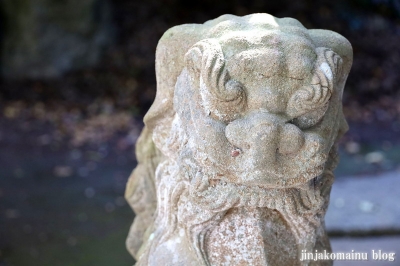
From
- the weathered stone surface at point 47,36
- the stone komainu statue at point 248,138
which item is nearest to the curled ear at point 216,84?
the stone komainu statue at point 248,138

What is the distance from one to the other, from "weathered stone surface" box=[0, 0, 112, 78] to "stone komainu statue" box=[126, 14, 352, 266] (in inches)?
206

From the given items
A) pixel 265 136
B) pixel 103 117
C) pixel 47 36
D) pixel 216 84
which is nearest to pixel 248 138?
pixel 265 136

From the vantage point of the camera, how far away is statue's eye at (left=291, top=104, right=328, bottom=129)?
1.39 m

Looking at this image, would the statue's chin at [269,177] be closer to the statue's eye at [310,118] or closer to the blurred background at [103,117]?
the statue's eye at [310,118]

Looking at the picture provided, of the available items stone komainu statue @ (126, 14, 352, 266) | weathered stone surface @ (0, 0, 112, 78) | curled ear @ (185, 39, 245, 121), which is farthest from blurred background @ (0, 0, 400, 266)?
curled ear @ (185, 39, 245, 121)

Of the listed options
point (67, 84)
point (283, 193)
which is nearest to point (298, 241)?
point (283, 193)

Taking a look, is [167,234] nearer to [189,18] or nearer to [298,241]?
[298,241]

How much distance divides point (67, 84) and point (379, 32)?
13.2 feet

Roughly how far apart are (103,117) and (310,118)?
467 centimetres

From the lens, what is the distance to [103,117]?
5.89 meters

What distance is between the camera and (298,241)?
152cm

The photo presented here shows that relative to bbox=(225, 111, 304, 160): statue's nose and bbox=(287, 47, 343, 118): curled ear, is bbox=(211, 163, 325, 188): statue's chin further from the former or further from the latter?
bbox=(287, 47, 343, 118): curled ear

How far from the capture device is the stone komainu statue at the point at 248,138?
1.35 meters

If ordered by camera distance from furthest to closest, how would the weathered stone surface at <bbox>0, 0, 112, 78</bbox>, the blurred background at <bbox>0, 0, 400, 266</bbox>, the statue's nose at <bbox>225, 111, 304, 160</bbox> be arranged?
the weathered stone surface at <bbox>0, 0, 112, 78</bbox>
the blurred background at <bbox>0, 0, 400, 266</bbox>
the statue's nose at <bbox>225, 111, 304, 160</bbox>
